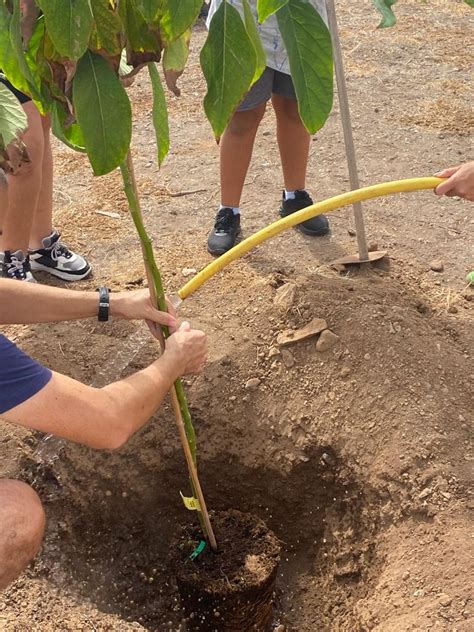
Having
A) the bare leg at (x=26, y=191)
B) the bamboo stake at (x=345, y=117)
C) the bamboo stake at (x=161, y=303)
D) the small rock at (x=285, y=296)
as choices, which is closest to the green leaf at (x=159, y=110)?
the bamboo stake at (x=161, y=303)

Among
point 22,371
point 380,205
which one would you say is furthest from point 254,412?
point 380,205

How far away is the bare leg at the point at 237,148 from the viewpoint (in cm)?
313

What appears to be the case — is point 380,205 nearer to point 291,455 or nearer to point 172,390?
point 291,455

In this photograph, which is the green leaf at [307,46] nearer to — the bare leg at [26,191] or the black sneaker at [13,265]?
the bare leg at [26,191]

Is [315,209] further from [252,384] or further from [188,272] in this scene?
[188,272]

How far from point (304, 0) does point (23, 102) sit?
1833mm

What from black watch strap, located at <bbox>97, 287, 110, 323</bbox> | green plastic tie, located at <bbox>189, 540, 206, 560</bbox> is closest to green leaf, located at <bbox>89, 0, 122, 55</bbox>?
black watch strap, located at <bbox>97, 287, 110, 323</bbox>

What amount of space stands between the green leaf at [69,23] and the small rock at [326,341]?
1560mm

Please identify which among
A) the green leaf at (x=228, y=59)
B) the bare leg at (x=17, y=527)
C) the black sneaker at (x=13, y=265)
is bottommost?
the black sneaker at (x=13, y=265)

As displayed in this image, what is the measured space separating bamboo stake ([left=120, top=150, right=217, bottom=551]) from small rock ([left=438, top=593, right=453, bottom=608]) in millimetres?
631

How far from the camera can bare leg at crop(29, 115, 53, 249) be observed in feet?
10.2

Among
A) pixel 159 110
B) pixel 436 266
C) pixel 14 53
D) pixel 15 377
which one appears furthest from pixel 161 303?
pixel 436 266

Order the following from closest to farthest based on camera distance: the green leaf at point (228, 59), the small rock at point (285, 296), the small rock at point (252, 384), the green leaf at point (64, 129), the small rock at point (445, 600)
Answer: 1. the green leaf at point (228, 59)
2. the green leaf at point (64, 129)
3. the small rock at point (445, 600)
4. the small rock at point (252, 384)
5. the small rock at point (285, 296)

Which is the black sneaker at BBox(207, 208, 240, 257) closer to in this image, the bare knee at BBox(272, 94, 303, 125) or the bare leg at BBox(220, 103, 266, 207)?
the bare leg at BBox(220, 103, 266, 207)
